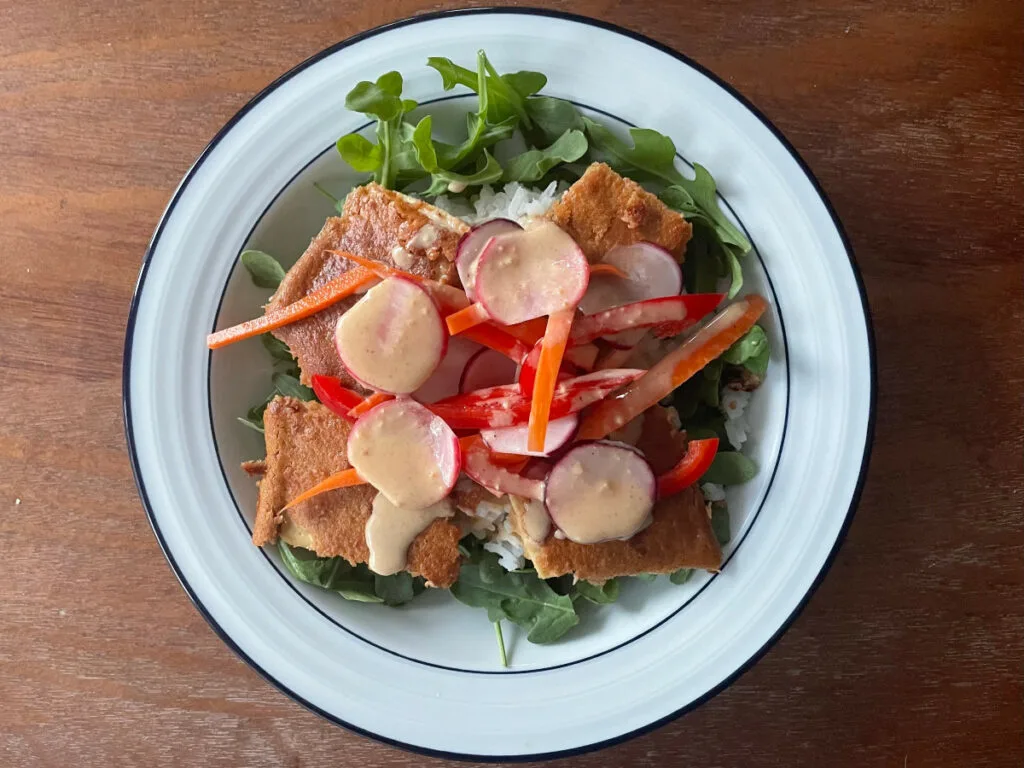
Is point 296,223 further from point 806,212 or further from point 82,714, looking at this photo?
point 82,714

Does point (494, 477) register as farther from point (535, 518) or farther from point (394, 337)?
point (394, 337)

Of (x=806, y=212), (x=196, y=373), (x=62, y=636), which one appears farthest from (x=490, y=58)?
(x=62, y=636)

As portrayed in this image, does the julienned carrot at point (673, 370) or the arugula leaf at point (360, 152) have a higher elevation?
the arugula leaf at point (360, 152)

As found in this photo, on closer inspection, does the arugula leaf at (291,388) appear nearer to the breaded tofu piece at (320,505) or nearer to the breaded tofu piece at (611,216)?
the breaded tofu piece at (320,505)

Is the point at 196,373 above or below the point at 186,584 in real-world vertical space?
above

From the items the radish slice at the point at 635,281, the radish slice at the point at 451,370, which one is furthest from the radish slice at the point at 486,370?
the radish slice at the point at 635,281

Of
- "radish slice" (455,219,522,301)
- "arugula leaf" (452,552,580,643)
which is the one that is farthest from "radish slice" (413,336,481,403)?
"arugula leaf" (452,552,580,643)
